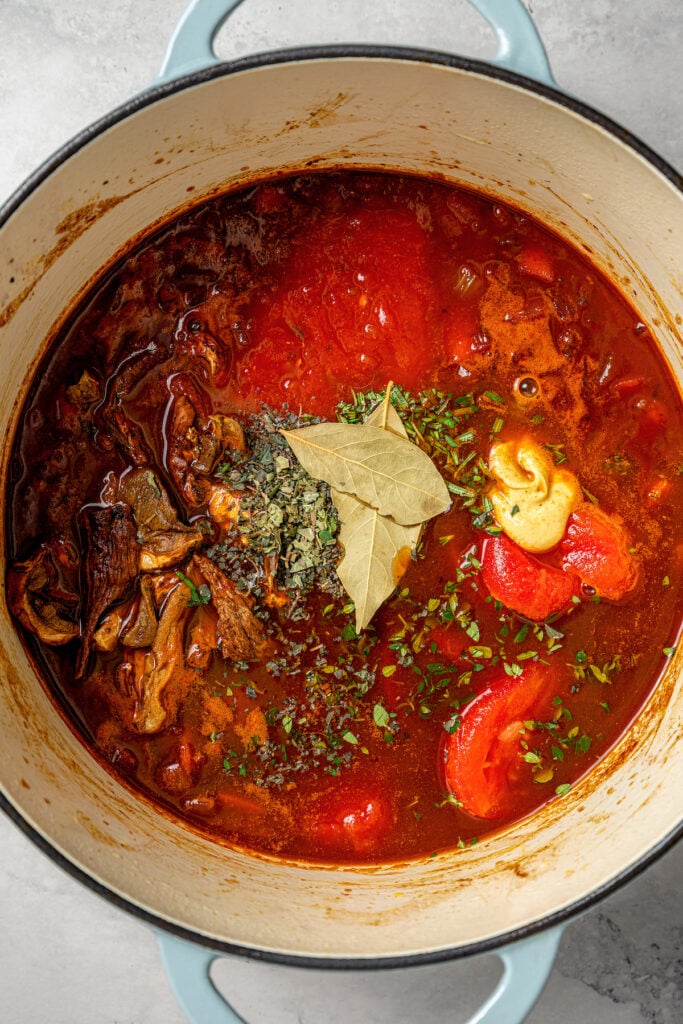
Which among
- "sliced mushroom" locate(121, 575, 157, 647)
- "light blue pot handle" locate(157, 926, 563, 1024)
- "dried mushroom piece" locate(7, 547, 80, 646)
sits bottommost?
"light blue pot handle" locate(157, 926, 563, 1024)

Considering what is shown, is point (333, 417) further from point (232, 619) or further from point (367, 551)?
point (232, 619)

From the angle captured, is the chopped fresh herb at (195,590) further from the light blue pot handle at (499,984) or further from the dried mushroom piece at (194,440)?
the light blue pot handle at (499,984)

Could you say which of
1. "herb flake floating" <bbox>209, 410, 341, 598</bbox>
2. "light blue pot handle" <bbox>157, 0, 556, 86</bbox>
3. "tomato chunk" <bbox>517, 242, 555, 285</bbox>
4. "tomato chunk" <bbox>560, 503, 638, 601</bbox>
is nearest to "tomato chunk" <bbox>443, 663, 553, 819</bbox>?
"tomato chunk" <bbox>560, 503, 638, 601</bbox>

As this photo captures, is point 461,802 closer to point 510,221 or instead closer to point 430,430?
point 430,430

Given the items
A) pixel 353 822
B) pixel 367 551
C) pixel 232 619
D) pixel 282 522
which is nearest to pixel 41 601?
pixel 232 619

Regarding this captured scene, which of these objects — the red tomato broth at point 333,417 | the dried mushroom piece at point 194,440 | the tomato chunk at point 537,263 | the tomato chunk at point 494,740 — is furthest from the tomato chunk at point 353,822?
the tomato chunk at point 537,263

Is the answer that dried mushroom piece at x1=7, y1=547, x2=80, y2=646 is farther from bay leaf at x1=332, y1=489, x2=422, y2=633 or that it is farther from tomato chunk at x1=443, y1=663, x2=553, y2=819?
tomato chunk at x1=443, y1=663, x2=553, y2=819
